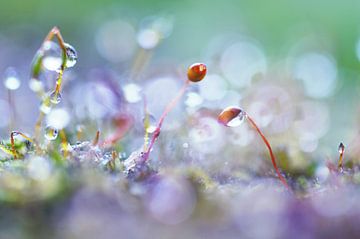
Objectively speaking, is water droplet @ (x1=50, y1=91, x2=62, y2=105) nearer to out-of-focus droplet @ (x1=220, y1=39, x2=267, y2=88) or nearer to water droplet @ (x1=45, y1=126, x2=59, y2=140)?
water droplet @ (x1=45, y1=126, x2=59, y2=140)

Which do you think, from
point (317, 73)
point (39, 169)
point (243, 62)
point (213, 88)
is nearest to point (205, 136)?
point (39, 169)

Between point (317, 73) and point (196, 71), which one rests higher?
point (196, 71)

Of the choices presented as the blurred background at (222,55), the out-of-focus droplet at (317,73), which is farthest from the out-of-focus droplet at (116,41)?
the out-of-focus droplet at (317,73)

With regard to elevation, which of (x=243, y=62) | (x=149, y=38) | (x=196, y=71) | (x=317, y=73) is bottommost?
(x=317, y=73)

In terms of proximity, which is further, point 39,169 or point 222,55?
point 222,55

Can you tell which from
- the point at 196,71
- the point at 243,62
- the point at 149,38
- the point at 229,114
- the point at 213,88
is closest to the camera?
the point at 229,114

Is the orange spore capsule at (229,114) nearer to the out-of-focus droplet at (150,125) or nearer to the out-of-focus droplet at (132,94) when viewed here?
the out-of-focus droplet at (150,125)

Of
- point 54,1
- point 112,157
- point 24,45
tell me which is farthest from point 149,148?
point 54,1

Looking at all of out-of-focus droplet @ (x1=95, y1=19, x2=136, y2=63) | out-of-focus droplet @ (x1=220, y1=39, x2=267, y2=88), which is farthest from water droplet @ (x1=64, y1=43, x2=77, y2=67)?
out-of-focus droplet @ (x1=95, y1=19, x2=136, y2=63)

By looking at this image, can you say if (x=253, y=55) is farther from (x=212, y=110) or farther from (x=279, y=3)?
(x=212, y=110)

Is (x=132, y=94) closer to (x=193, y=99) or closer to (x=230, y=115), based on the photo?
(x=193, y=99)
